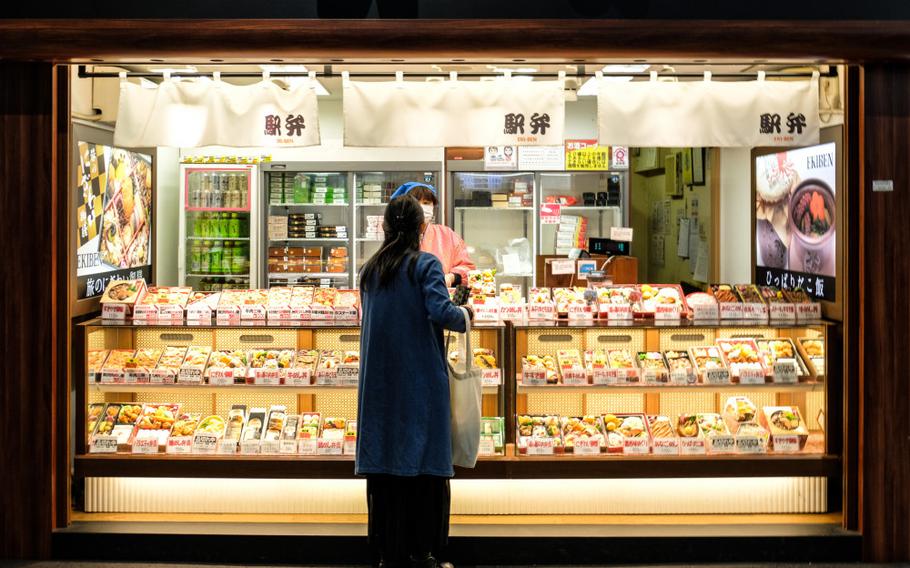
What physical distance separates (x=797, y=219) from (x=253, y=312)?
342 cm

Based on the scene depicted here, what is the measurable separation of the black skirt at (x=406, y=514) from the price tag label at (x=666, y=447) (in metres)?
1.33

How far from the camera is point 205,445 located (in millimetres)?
4941

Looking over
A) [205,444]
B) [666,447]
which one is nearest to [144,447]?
[205,444]

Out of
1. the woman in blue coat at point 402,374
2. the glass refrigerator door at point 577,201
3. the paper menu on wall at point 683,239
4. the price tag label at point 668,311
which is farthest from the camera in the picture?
the paper menu on wall at point 683,239

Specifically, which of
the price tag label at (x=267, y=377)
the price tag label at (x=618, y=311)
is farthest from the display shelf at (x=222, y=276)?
the price tag label at (x=618, y=311)

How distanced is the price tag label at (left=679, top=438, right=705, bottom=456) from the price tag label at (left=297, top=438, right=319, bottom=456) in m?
2.01

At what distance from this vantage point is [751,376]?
197 inches

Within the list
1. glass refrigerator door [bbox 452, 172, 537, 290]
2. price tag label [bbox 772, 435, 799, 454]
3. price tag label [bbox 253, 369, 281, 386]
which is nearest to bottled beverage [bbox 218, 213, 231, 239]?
glass refrigerator door [bbox 452, 172, 537, 290]

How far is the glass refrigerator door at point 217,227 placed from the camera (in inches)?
351

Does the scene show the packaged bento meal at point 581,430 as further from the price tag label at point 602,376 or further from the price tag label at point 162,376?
the price tag label at point 162,376

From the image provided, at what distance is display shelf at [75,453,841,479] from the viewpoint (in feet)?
15.8

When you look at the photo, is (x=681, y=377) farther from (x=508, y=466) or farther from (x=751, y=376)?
(x=508, y=466)

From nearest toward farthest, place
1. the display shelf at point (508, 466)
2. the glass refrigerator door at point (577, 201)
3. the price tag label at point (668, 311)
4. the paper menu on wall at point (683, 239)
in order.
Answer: the display shelf at point (508, 466) < the price tag label at point (668, 311) < the glass refrigerator door at point (577, 201) < the paper menu on wall at point (683, 239)
